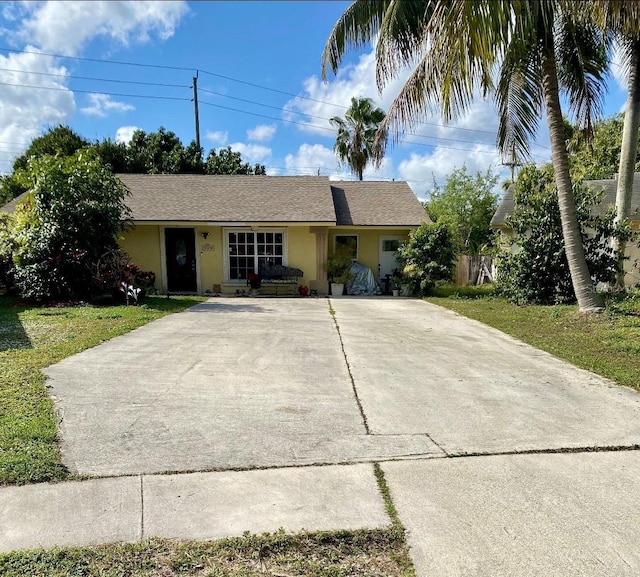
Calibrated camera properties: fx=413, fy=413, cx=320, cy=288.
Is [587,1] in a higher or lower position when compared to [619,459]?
higher

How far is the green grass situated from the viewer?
19.4 feet

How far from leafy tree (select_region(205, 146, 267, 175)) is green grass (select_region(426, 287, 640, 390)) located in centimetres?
2231

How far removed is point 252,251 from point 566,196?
10.2m

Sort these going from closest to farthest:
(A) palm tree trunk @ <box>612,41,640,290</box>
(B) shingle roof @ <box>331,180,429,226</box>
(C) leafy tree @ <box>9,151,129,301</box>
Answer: (A) palm tree trunk @ <box>612,41,640,290</box> → (C) leafy tree @ <box>9,151,129,301</box> → (B) shingle roof @ <box>331,180,429,226</box>

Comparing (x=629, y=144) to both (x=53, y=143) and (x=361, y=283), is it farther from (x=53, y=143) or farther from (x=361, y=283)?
(x=53, y=143)

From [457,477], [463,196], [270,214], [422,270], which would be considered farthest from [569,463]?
[463,196]

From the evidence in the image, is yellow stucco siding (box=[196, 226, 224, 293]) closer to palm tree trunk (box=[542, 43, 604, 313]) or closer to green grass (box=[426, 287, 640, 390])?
green grass (box=[426, 287, 640, 390])

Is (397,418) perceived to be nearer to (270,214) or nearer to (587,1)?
(587,1)

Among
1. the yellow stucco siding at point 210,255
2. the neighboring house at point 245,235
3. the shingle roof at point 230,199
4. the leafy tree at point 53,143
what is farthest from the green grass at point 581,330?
the leafy tree at point 53,143

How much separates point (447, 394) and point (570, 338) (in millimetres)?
4241

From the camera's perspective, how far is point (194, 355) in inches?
247

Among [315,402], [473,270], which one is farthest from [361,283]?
[315,402]

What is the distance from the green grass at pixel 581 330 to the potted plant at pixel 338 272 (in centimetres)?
417

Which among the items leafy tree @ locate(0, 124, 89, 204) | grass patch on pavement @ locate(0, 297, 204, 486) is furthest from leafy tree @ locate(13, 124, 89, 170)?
grass patch on pavement @ locate(0, 297, 204, 486)
